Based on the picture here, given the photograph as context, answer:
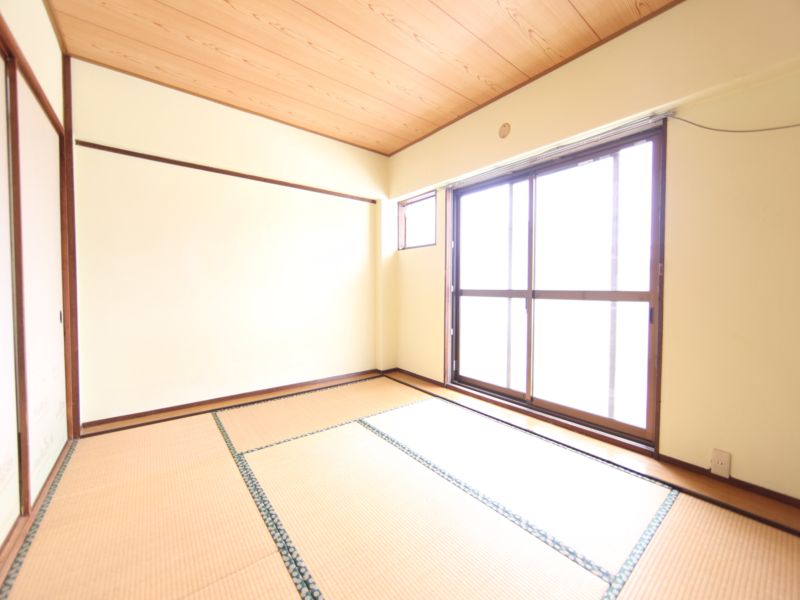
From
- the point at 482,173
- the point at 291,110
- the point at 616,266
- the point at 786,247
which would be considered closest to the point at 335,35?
the point at 291,110

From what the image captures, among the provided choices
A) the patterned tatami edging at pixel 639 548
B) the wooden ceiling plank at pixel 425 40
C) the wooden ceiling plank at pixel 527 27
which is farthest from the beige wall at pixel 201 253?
the patterned tatami edging at pixel 639 548

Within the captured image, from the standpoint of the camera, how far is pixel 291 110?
3.03 metres

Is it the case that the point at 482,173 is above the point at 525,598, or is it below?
above

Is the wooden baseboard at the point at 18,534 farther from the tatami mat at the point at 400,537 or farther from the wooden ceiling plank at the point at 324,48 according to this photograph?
the wooden ceiling plank at the point at 324,48

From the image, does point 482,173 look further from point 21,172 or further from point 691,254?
point 21,172

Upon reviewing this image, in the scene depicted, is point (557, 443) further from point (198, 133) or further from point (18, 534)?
point (198, 133)

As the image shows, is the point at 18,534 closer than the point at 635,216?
Yes

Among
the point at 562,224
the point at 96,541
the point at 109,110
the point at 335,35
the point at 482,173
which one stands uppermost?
the point at 335,35

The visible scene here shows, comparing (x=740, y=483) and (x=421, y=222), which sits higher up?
(x=421, y=222)

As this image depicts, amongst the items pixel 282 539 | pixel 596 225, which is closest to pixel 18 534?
pixel 282 539

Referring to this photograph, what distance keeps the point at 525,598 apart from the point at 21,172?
9.38ft

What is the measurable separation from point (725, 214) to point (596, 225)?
2.53ft

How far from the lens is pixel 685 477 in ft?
6.08

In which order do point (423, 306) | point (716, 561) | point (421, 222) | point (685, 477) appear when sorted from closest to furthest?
1. point (716, 561)
2. point (685, 477)
3. point (423, 306)
4. point (421, 222)
